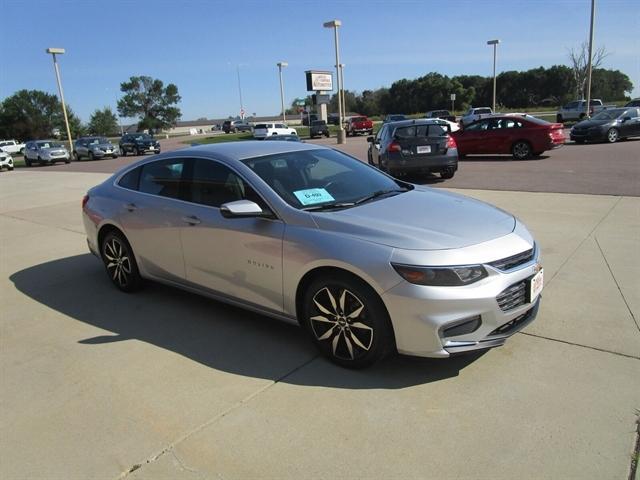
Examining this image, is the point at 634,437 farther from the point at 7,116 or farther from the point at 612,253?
the point at 7,116

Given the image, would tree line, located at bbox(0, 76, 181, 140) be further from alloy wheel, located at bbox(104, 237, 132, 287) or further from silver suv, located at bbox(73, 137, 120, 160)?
alloy wheel, located at bbox(104, 237, 132, 287)

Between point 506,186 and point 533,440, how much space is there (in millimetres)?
9018

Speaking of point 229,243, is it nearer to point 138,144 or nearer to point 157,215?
point 157,215

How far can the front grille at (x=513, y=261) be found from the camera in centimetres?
314

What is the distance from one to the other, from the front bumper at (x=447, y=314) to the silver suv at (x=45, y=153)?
33909mm

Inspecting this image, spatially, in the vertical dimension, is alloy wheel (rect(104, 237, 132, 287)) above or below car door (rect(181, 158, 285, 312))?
below

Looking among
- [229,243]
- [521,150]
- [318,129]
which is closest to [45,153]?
[318,129]

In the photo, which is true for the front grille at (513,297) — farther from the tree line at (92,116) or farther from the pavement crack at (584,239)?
the tree line at (92,116)

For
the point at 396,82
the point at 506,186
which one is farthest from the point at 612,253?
the point at 396,82

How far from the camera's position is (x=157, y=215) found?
457cm

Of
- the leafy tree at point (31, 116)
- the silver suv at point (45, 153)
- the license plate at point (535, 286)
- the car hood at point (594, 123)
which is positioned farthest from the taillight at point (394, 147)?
the leafy tree at point (31, 116)

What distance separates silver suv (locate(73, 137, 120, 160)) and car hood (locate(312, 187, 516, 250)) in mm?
33827

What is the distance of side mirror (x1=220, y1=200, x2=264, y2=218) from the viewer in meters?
3.54

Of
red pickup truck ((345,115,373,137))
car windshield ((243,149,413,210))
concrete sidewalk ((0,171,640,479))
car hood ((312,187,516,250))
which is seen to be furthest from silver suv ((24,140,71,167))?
car hood ((312,187,516,250))
